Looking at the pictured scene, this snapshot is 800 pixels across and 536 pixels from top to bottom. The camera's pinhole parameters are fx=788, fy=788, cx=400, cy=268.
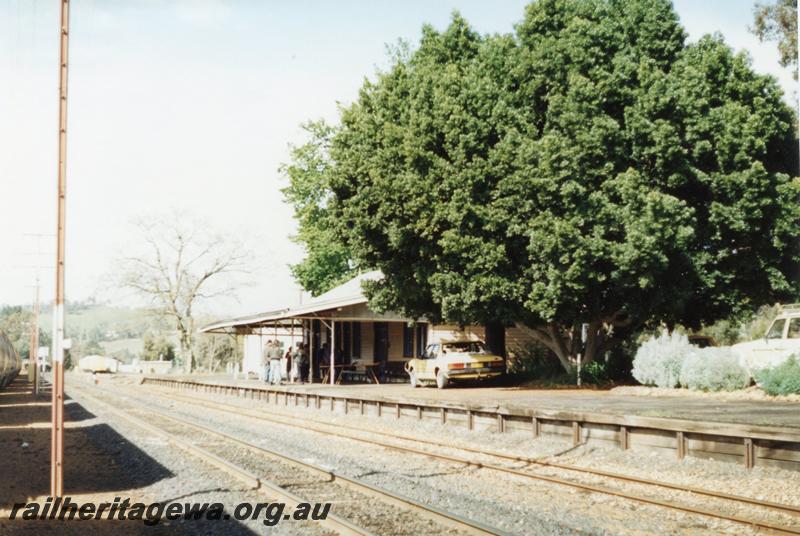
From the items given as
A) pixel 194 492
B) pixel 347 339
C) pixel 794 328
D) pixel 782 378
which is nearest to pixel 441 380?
Answer: pixel 794 328

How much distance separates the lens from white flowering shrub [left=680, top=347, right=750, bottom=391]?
18.5m

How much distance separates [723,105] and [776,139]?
1952 millimetres

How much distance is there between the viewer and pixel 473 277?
21578 mm

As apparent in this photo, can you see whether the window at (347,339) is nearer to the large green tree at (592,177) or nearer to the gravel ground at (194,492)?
the large green tree at (592,177)

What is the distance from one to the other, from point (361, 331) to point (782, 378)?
2341 cm

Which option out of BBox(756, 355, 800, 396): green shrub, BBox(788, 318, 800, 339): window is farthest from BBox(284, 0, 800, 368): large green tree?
BBox(756, 355, 800, 396): green shrub

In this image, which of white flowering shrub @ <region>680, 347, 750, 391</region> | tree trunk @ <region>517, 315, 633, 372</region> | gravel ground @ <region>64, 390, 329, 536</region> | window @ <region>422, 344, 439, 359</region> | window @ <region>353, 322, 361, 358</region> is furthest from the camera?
window @ <region>353, 322, 361, 358</region>

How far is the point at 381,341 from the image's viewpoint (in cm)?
3603

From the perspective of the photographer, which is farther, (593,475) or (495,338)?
(495,338)

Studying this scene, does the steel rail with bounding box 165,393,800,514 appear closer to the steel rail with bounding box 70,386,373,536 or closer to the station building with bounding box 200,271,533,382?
the steel rail with bounding box 70,386,373,536

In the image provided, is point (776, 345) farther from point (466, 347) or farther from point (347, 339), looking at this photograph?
point (347, 339)

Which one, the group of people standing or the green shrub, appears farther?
the group of people standing

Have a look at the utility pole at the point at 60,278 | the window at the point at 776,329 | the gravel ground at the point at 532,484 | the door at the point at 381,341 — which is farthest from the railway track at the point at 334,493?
the door at the point at 381,341

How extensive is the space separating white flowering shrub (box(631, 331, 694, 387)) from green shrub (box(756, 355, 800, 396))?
2.57 metres
